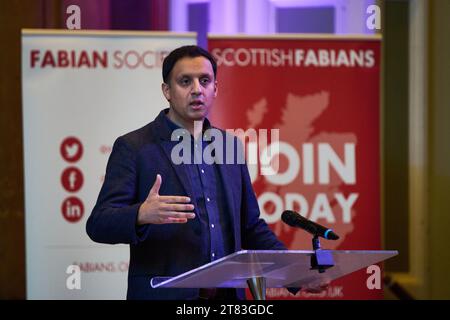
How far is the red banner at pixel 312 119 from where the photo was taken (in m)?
3.86

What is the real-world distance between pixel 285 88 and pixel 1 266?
1.97m

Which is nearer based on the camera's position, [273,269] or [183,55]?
[273,269]

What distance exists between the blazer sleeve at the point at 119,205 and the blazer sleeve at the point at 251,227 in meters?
0.40

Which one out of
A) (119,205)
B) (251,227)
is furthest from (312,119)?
(119,205)

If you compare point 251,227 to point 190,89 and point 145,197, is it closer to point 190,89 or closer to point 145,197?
point 145,197

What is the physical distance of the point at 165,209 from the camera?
1.98 metres

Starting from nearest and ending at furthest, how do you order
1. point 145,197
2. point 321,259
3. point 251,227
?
1. point 321,259
2. point 145,197
3. point 251,227

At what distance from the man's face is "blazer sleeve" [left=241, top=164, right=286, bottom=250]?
268 mm

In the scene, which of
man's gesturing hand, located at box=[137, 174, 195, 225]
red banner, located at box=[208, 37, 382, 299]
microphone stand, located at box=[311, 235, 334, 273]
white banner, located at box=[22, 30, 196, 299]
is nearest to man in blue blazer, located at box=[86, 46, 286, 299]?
man's gesturing hand, located at box=[137, 174, 195, 225]

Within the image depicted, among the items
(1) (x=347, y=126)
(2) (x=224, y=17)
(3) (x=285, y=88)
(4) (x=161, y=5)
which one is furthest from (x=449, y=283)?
(4) (x=161, y=5)

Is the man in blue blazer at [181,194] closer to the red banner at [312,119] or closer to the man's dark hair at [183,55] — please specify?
the man's dark hair at [183,55]

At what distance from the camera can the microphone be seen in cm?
191

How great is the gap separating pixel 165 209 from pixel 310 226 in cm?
40

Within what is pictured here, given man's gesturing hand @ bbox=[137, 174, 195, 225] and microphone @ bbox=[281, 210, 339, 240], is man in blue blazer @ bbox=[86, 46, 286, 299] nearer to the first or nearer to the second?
man's gesturing hand @ bbox=[137, 174, 195, 225]
